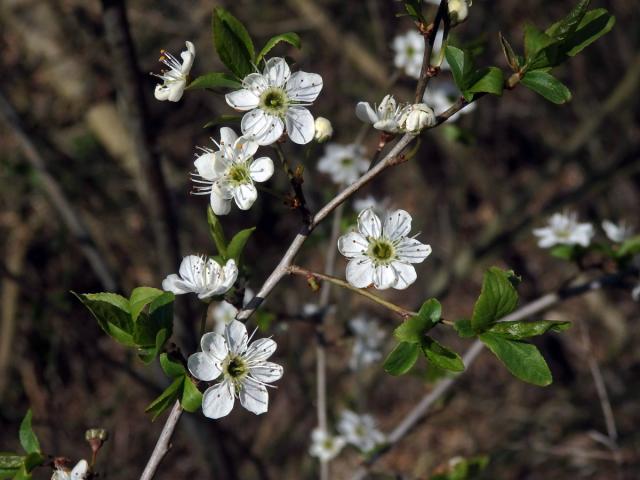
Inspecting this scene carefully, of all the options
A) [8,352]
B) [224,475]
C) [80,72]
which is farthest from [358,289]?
[80,72]

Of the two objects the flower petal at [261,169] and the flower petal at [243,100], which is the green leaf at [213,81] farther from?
the flower petal at [261,169]

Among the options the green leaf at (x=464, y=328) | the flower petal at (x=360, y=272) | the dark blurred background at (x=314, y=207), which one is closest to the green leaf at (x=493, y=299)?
the green leaf at (x=464, y=328)

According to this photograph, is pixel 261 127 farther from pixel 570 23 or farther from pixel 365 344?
pixel 365 344

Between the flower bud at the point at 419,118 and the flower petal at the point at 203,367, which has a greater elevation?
the flower bud at the point at 419,118

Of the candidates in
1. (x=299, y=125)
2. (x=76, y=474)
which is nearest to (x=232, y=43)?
(x=299, y=125)

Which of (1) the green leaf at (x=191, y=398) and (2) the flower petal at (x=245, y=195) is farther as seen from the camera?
(2) the flower petal at (x=245, y=195)

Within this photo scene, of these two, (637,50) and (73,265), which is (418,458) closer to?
(73,265)
